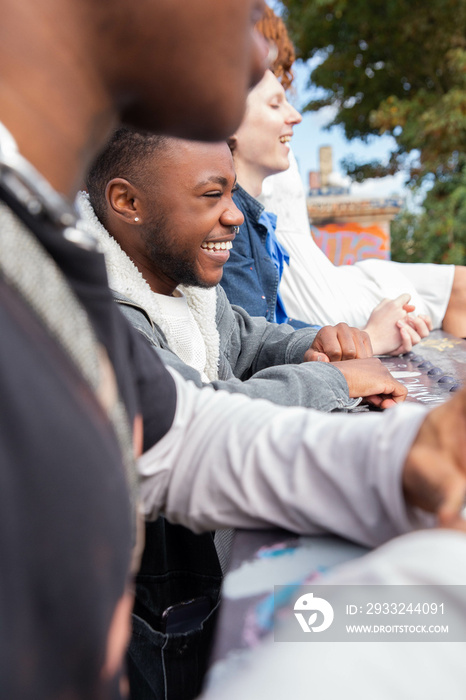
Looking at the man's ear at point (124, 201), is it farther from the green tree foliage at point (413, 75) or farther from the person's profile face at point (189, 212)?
the green tree foliage at point (413, 75)

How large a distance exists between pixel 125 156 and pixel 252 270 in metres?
1.00

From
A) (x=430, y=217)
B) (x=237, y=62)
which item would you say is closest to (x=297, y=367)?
(x=237, y=62)

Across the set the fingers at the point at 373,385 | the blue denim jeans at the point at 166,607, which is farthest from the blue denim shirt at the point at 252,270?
the blue denim jeans at the point at 166,607

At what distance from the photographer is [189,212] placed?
66.3 inches

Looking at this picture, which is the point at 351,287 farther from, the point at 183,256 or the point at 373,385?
the point at 373,385

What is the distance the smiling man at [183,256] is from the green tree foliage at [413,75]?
798cm

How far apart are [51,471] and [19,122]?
332mm

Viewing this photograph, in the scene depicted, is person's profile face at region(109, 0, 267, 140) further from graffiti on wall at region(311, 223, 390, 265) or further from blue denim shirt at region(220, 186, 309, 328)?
graffiti on wall at region(311, 223, 390, 265)

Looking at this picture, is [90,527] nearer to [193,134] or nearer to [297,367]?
[193,134]

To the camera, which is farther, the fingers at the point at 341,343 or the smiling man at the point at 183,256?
the fingers at the point at 341,343

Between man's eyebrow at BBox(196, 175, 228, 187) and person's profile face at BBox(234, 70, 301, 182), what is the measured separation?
128 centimetres

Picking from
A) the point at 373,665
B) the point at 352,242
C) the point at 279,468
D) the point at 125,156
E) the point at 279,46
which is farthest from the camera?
the point at 352,242

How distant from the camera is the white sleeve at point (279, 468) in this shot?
A: 70cm

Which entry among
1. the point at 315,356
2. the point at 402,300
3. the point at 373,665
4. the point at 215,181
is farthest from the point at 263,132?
the point at 373,665
